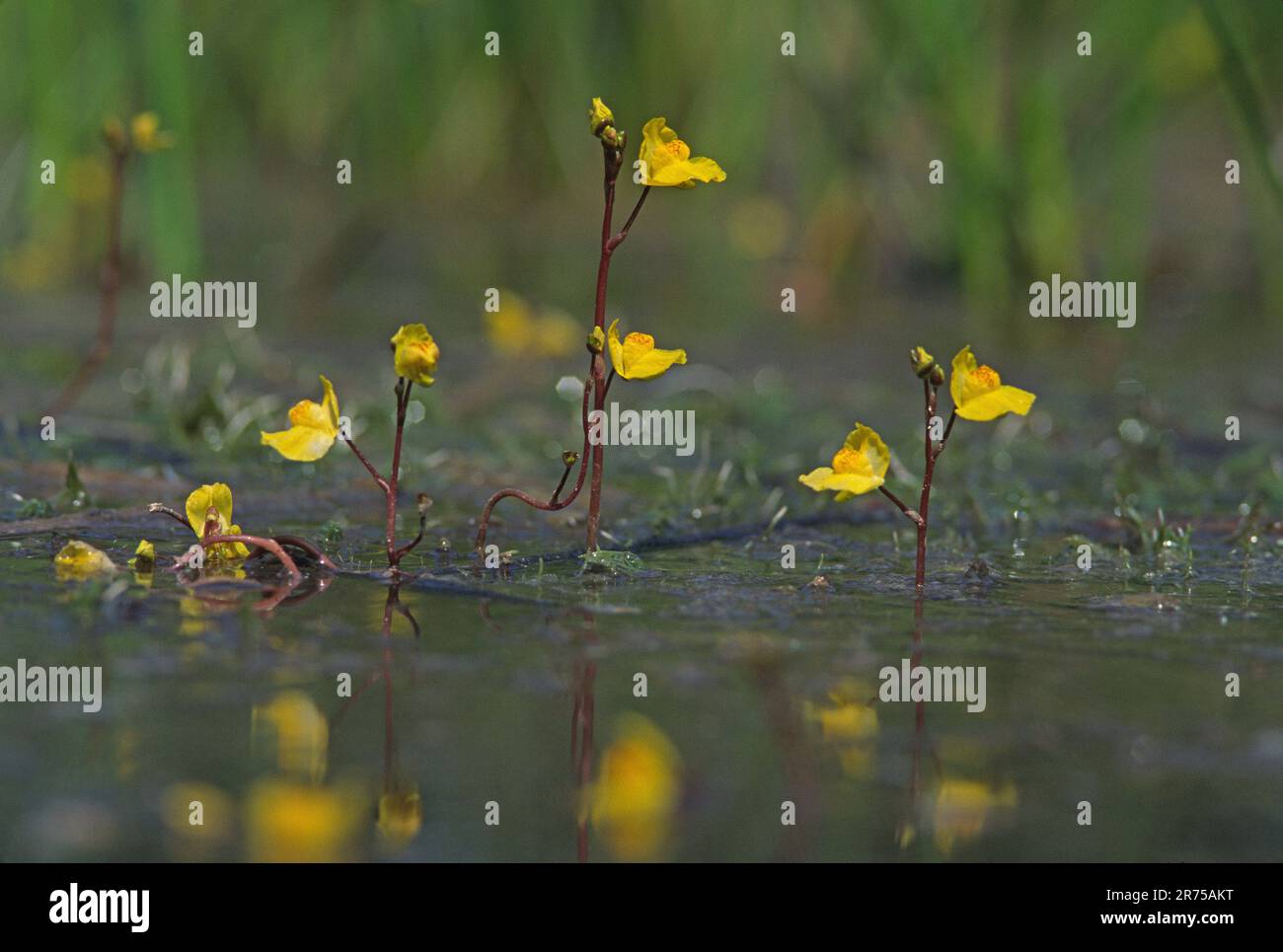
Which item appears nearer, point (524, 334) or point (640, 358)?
point (640, 358)

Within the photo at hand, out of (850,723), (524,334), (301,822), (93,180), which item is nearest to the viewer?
(301,822)

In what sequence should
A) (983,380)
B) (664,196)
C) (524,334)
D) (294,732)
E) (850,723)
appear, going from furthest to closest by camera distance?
(664,196) < (524,334) < (983,380) < (850,723) < (294,732)

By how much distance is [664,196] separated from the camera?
33.3 feet

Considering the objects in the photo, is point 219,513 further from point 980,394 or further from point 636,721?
point 980,394

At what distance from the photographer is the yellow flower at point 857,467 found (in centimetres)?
266

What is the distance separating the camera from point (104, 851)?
1718mm

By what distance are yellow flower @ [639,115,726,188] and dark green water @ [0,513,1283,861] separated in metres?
0.61

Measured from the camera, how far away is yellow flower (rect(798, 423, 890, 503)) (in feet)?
8.72

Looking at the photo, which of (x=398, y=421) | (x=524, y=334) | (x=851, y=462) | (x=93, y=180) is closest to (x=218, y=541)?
(x=398, y=421)

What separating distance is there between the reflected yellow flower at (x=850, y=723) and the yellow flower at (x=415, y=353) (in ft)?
2.46

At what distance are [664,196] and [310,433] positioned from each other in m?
7.58

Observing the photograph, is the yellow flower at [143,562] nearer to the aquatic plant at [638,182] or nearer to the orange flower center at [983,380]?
the aquatic plant at [638,182]

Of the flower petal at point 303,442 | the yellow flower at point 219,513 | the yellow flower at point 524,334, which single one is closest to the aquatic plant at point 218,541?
the yellow flower at point 219,513

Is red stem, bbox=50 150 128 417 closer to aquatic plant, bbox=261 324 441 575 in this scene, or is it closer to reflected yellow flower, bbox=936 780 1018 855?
aquatic plant, bbox=261 324 441 575
